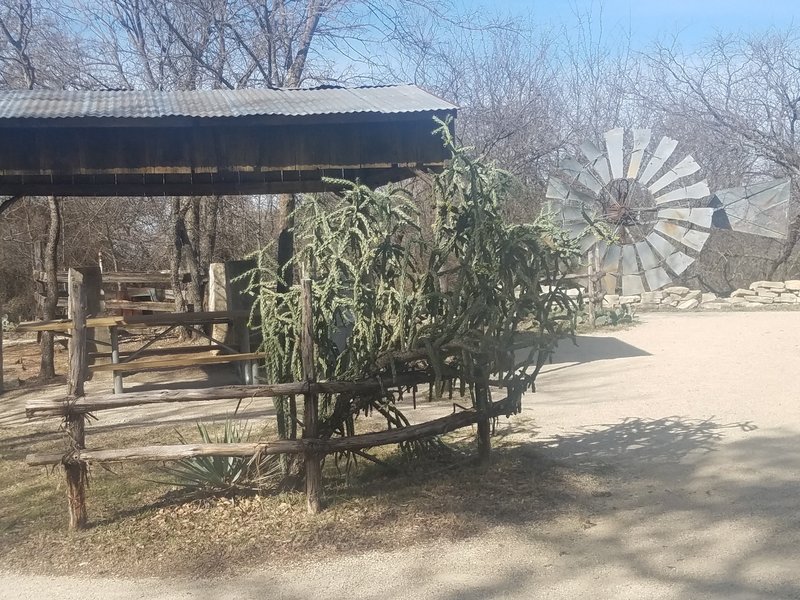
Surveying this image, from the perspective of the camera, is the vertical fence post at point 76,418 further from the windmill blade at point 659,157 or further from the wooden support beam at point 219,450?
the windmill blade at point 659,157

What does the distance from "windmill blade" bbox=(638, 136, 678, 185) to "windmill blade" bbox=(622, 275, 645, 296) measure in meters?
2.22

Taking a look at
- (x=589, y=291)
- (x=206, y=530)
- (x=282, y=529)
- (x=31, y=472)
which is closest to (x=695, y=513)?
(x=282, y=529)

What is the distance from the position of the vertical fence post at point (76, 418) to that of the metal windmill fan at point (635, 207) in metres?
13.5

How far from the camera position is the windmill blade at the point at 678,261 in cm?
1798

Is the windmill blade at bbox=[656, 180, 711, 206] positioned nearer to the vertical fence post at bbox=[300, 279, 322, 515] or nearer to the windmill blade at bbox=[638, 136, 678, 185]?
the windmill blade at bbox=[638, 136, 678, 185]

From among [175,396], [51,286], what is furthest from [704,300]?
[175,396]

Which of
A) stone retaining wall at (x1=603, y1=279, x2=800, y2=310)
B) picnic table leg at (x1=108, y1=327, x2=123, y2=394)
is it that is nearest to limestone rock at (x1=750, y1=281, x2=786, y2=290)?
stone retaining wall at (x1=603, y1=279, x2=800, y2=310)

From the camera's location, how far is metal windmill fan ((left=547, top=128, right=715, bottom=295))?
1781 centimetres

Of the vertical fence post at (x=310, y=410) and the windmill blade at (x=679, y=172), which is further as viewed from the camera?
the windmill blade at (x=679, y=172)

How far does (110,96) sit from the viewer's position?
397 inches

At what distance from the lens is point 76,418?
502 centimetres

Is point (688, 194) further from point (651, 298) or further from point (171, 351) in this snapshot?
point (171, 351)

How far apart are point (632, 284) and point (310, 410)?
1511cm

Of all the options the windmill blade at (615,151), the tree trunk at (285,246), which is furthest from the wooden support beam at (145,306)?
the windmill blade at (615,151)
